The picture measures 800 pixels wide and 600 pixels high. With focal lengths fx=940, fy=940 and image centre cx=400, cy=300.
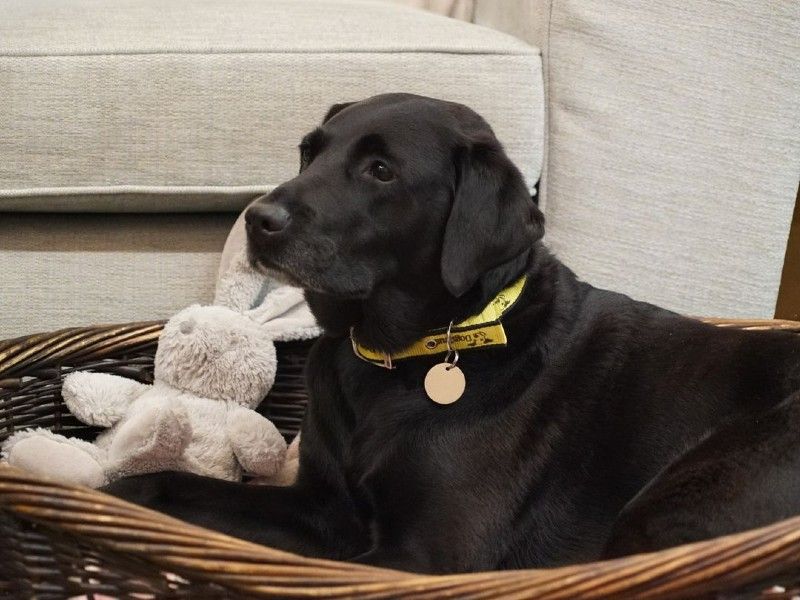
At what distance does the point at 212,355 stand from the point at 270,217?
426 mm

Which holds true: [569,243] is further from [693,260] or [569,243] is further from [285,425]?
[285,425]

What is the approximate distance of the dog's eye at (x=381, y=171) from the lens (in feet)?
3.92

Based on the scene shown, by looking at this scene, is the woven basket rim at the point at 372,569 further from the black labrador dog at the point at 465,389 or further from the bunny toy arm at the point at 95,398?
the bunny toy arm at the point at 95,398

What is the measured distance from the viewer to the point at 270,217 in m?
1.13

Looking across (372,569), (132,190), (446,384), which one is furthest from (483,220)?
(132,190)

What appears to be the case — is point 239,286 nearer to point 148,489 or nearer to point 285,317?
point 285,317

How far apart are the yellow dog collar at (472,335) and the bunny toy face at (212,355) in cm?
32

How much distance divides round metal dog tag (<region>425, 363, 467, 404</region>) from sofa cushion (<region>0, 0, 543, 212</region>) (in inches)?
26.6

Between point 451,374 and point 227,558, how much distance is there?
0.46 meters

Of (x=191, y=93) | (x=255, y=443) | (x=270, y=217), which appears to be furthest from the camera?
(x=191, y=93)

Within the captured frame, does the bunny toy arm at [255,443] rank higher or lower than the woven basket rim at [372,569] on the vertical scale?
lower

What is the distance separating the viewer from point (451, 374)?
1224 mm

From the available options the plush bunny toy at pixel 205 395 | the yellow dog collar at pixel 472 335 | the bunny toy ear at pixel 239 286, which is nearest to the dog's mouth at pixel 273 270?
the yellow dog collar at pixel 472 335

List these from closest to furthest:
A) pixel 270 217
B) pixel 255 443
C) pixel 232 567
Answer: pixel 232 567 → pixel 270 217 → pixel 255 443
